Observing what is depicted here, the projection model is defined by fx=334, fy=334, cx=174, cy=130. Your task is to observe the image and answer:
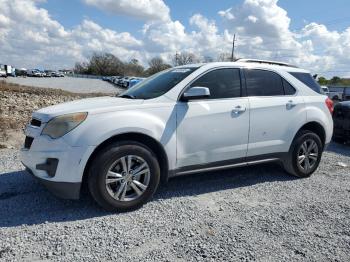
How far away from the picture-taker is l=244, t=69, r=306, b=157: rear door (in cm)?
473

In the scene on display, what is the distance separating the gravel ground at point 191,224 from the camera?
3084mm

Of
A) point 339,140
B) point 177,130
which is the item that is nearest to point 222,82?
point 177,130

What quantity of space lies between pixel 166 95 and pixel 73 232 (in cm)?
191

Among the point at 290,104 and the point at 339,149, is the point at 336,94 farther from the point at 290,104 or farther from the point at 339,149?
the point at 290,104

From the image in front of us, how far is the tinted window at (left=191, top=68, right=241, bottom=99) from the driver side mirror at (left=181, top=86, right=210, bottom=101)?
0.78ft

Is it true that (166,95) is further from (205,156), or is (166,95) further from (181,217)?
(181,217)

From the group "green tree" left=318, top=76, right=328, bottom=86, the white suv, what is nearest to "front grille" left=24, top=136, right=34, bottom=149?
the white suv

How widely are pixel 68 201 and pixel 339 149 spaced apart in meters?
6.55

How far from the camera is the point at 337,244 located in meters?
3.34

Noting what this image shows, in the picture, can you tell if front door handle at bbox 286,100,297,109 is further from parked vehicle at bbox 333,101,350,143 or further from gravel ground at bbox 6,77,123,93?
gravel ground at bbox 6,77,123,93

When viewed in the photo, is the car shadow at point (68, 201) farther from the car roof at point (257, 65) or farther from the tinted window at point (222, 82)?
the car roof at point (257, 65)

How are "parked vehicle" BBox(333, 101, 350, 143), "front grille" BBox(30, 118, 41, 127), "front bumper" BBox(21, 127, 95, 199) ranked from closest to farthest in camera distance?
"front bumper" BBox(21, 127, 95, 199), "front grille" BBox(30, 118, 41, 127), "parked vehicle" BBox(333, 101, 350, 143)

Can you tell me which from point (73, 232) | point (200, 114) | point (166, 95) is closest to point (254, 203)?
point (200, 114)

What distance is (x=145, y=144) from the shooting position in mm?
4035
